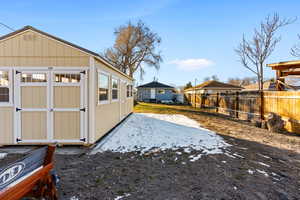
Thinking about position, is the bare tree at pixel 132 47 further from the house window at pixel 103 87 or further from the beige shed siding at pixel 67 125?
the beige shed siding at pixel 67 125

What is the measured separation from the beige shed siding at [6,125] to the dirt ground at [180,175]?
3.42 feet

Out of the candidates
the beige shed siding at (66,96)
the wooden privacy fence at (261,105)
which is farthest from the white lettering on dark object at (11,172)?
the wooden privacy fence at (261,105)

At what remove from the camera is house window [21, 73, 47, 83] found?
183 inches

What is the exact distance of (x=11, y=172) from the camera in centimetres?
171

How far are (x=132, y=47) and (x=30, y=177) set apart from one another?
23.9 meters

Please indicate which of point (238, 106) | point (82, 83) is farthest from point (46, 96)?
point (238, 106)

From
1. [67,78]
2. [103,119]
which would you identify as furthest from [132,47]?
[67,78]

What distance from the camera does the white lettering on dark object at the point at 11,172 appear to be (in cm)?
162

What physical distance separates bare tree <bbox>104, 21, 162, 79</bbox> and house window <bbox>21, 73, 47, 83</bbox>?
19.5m

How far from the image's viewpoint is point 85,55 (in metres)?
4.68

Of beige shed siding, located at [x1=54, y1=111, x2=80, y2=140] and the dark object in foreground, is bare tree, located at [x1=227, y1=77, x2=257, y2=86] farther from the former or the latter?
the dark object in foreground

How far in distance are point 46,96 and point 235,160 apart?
549 centimetres

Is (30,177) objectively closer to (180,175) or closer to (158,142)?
(180,175)

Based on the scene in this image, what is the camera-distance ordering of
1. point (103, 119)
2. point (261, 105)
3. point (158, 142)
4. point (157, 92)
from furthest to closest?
point (157, 92)
point (261, 105)
point (103, 119)
point (158, 142)
